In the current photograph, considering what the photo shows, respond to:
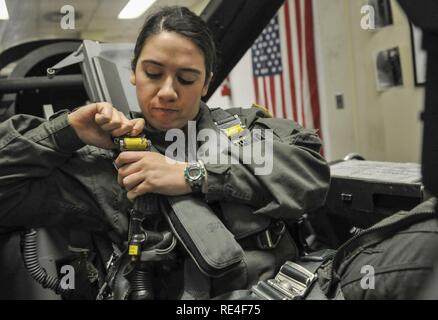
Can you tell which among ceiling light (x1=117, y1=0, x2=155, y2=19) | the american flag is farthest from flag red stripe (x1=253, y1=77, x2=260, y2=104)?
ceiling light (x1=117, y1=0, x2=155, y2=19)

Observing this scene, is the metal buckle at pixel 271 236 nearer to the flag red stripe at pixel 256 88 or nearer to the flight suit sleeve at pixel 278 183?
the flight suit sleeve at pixel 278 183

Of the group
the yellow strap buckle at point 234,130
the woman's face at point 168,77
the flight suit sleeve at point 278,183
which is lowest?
the flight suit sleeve at point 278,183

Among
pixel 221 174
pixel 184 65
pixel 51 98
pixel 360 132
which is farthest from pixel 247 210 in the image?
pixel 360 132

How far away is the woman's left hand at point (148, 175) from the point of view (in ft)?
2.72

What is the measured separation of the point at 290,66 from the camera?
3156 millimetres

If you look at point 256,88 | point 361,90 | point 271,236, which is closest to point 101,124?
point 271,236

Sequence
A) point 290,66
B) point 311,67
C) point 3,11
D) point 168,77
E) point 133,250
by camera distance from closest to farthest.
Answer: point 133,250 → point 168,77 → point 3,11 → point 311,67 → point 290,66

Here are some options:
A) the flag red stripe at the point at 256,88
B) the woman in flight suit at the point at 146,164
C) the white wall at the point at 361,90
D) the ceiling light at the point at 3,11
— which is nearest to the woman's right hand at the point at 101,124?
the woman in flight suit at the point at 146,164

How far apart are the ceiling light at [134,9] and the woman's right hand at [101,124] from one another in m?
1.05

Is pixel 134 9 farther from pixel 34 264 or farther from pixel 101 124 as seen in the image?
pixel 34 264

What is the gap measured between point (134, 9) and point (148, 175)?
1.32m

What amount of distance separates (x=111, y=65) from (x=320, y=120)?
85.7 inches

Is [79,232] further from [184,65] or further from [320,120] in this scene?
[320,120]

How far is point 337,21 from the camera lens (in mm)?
2816
